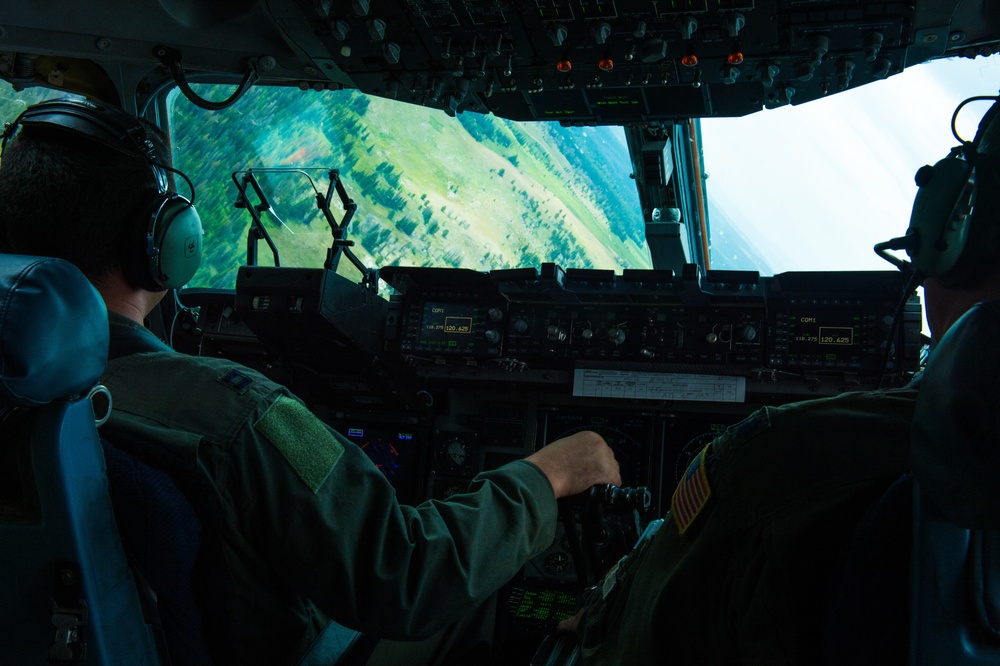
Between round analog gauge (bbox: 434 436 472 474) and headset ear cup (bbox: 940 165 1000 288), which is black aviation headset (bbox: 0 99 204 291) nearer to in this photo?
headset ear cup (bbox: 940 165 1000 288)

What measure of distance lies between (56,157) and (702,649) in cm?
114

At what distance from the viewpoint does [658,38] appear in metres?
2.02

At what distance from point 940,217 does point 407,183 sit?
3037mm

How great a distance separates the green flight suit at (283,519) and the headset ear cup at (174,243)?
176 millimetres

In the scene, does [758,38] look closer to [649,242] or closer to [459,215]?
[649,242]

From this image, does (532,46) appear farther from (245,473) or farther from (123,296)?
(245,473)

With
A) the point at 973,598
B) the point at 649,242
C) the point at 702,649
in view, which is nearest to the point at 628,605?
the point at 702,649

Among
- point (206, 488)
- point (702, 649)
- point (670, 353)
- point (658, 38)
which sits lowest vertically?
point (702, 649)

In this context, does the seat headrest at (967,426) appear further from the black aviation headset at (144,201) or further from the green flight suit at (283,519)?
the black aviation headset at (144,201)

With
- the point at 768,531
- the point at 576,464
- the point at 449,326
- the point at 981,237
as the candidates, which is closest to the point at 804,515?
the point at 768,531

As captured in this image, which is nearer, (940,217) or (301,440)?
(940,217)

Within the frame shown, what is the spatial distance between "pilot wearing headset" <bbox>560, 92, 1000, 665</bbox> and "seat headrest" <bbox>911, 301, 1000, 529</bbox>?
0.30 feet

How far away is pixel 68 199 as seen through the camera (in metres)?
1.19

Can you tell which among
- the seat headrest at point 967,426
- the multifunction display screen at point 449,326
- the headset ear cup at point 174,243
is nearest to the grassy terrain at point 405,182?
the multifunction display screen at point 449,326
